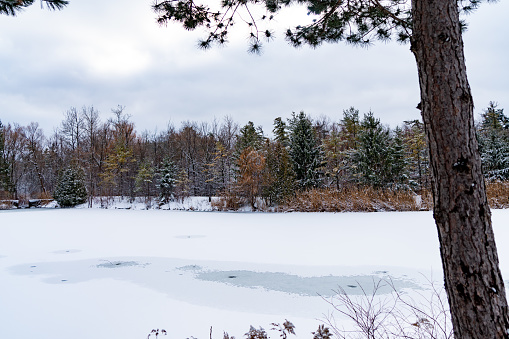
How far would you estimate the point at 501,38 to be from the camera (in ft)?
8.20

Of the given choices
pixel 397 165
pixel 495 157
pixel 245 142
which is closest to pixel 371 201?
pixel 397 165

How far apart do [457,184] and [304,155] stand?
543 inches

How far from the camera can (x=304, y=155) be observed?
1483 centimetres

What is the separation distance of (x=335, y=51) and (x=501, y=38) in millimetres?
1513

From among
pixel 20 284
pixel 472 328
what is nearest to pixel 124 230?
pixel 20 284

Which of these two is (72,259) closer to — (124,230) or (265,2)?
(124,230)

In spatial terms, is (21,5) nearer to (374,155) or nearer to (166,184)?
(374,155)

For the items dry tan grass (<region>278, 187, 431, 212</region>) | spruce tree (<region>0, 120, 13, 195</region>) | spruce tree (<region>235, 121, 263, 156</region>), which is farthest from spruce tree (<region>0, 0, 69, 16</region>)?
spruce tree (<region>0, 120, 13, 195</region>)

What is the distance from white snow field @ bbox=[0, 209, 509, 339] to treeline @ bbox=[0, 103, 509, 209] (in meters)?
6.00

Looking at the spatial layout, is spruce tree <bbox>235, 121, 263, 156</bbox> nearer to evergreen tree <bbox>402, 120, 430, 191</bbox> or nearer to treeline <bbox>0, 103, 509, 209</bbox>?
treeline <bbox>0, 103, 509, 209</bbox>

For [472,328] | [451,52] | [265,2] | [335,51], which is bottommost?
[472,328]

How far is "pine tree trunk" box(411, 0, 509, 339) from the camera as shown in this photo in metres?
1.10

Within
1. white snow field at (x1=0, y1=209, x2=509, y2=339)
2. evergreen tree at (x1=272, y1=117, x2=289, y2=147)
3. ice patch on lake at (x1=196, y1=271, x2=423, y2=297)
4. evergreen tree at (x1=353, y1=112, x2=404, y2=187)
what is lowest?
ice patch on lake at (x1=196, y1=271, x2=423, y2=297)

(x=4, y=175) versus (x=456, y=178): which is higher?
(x=4, y=175)
